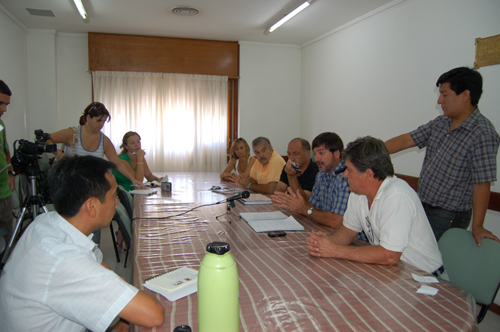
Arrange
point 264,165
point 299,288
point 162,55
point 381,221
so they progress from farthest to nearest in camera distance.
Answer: point 162,55 < point 264,165 < point 381,221 < point 299,288

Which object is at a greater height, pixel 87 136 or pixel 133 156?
pixel 87 136

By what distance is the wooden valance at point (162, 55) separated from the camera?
5535mm

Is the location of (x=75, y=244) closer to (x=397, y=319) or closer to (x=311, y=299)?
(x=311, y=299)

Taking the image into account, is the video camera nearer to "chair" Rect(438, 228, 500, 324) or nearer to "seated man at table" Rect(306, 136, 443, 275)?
"seated man at table" Rect(306, 136, 443, 275)

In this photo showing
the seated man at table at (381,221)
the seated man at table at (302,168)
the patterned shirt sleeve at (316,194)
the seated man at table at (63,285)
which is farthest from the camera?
the seated man at table at (302,168)

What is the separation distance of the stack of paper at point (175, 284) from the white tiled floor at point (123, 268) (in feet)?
1.01

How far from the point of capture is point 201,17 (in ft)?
15.3

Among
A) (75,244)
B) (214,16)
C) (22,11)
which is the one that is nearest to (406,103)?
(214,16)

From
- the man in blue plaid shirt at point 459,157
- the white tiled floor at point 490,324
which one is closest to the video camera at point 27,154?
the man in blue plaid shirt at point 459,157

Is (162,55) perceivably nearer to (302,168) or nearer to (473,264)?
(302,168)

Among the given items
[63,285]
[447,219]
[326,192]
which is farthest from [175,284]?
[447,219]

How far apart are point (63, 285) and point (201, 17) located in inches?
175

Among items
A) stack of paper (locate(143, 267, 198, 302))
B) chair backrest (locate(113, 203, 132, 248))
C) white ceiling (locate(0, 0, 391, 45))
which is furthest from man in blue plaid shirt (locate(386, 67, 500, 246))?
white ceiling (locate(0, 0, 391, 45))

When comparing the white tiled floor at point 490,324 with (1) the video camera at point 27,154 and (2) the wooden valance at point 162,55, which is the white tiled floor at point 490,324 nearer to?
(1) the video camera at point 27,154
